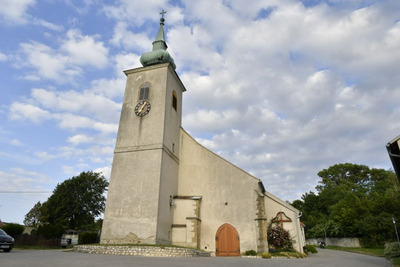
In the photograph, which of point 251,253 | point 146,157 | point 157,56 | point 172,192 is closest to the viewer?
point 251,253

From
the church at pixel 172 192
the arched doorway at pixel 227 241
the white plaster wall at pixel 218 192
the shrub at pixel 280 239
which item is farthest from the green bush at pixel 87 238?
the shrub at pixel 280 239

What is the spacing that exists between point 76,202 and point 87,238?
19307 mm

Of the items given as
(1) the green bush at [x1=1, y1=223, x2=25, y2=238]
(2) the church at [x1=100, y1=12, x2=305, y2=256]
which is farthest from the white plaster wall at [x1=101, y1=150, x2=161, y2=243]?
(1) the green bush at [x1=1, y1=223, x2=25, y2=238]

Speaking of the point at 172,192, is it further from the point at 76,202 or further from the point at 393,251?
the point at 76,202

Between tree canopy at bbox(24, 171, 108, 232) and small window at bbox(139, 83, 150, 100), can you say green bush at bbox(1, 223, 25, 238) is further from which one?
small window at bbox(139, 83, 150, 100)

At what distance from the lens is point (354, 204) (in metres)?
39.6

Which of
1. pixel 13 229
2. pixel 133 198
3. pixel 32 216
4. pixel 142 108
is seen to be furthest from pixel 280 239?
pixel 32 216

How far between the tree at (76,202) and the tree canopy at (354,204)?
37.8 m

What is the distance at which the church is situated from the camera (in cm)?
1850

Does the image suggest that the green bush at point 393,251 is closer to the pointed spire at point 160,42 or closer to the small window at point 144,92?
the small window at point 144,92

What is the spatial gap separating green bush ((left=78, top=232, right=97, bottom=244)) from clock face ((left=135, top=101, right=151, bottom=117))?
11.1 m

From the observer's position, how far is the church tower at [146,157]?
18203mm

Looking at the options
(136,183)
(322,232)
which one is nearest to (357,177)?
(322,232)

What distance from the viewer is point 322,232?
153ft
